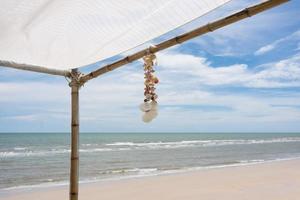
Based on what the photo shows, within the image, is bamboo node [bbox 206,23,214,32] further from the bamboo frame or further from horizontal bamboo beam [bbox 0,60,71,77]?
horizontal bamboo beam [bbox 0,60,71,77]

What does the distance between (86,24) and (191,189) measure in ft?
22.0

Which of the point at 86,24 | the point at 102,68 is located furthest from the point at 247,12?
the point at 102,68

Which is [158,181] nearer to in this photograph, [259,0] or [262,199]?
[262,199]

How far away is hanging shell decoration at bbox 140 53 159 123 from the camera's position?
1.56 metres

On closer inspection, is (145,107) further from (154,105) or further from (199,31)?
(199,31)

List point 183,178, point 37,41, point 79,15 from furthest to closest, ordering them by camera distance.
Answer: point 183,178 < point 37,41 < point 79,15

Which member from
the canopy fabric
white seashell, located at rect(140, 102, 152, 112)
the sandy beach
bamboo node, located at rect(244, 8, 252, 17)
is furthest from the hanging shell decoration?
the sandy beach

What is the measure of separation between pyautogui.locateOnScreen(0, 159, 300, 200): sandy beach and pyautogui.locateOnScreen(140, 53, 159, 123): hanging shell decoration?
17.6 ft

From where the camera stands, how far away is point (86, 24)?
4.39 feet

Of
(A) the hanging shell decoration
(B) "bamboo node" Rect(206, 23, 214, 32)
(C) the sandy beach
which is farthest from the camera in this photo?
(C) the sandy beach

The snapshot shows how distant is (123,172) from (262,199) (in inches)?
203

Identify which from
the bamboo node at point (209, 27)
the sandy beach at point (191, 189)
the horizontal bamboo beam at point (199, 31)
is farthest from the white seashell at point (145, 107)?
the sandy beach at point (191, 189)

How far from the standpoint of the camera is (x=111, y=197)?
264 inches

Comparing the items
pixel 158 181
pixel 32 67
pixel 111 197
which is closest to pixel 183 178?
pixel 158 181
